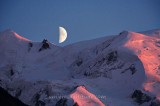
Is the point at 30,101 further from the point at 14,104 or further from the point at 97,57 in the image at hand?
the point at 14,104

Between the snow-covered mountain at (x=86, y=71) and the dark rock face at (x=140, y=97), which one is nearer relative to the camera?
the dark rock face at (x=140, y=97)

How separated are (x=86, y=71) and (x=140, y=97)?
18.1 meters

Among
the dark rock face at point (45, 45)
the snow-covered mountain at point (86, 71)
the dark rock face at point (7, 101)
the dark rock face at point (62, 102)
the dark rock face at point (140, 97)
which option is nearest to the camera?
the dark rock face at point (7, 101)

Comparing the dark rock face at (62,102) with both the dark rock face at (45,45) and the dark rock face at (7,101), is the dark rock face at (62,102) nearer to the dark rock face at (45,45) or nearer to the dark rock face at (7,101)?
the dark rock face at (7,101)

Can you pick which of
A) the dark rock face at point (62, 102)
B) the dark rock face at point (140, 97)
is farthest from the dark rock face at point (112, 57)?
the dark rock face at point (62, 102)

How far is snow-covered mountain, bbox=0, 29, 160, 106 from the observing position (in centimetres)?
5297

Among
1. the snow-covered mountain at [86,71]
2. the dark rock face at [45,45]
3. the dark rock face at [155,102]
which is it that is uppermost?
the dark rock face at [45,45]

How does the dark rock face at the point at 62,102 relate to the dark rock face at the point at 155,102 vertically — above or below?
below

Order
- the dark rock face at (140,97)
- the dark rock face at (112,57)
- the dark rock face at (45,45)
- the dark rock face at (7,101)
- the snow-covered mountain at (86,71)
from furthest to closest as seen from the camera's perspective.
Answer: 1. the dark rock face at (45,45)
2. the dark rock face at (112,57)
3. the snow-covered mountain at (86,71)
4. the dark rock face at (140,97)
5. the dark rock face at (7,101)

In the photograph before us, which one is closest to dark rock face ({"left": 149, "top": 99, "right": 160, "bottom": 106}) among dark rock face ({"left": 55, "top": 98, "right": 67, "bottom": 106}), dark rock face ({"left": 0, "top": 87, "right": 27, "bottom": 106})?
dark rock face ({"left": 55, "top": 98, "right": 67, "bottom": 106})

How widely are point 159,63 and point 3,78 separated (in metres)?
33.7

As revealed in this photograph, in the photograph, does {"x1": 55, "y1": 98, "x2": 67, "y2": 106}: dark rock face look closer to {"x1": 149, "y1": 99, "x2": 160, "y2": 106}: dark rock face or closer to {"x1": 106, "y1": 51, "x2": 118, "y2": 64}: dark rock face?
{"x1": 149, "y1": 99, "x2": 160, "y2": 106}: dark rock face

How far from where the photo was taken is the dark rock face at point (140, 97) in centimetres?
5213

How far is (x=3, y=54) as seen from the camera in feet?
283
